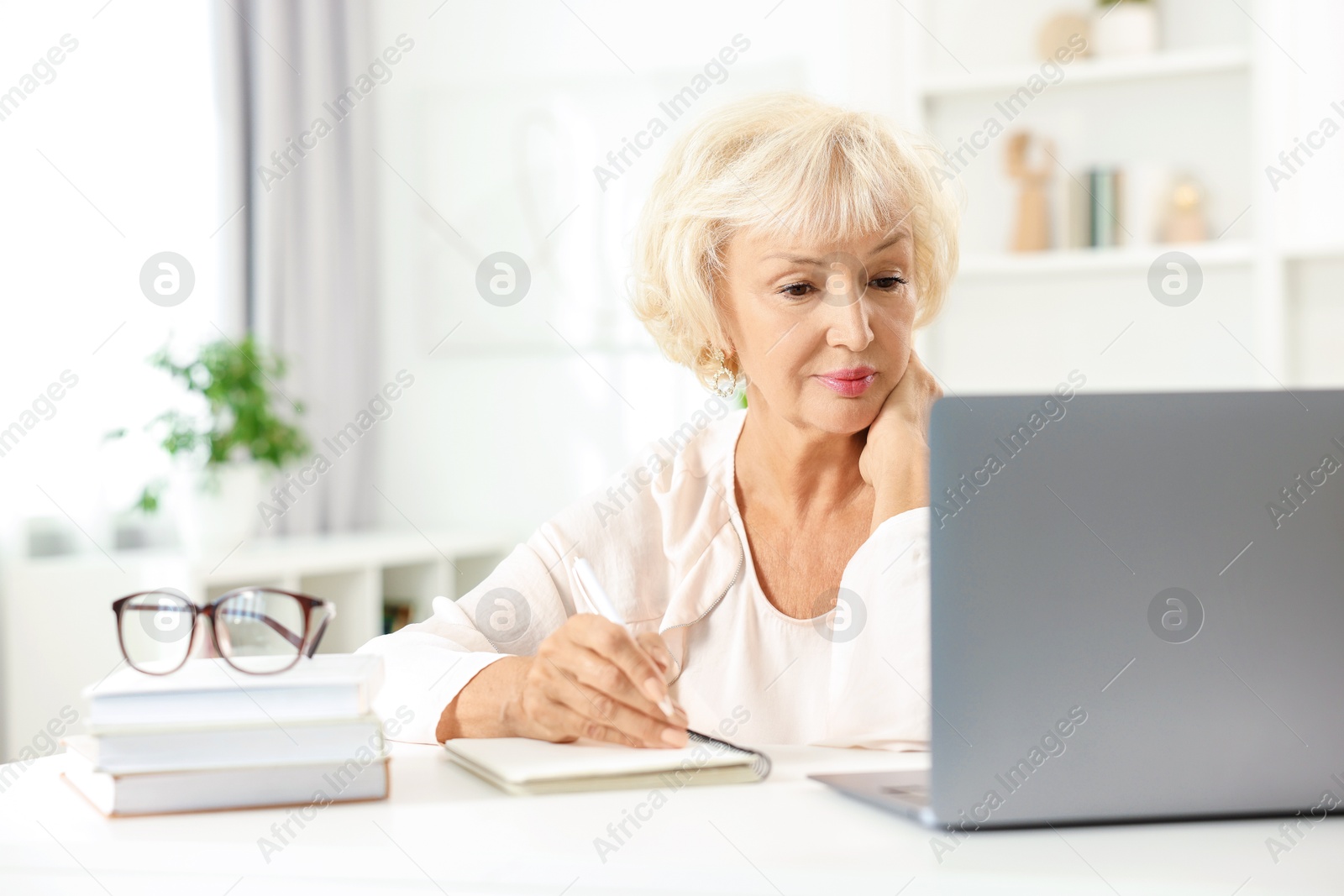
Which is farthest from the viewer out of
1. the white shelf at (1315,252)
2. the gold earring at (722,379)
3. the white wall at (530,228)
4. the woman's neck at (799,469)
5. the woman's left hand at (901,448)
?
the white wall at (530,228)

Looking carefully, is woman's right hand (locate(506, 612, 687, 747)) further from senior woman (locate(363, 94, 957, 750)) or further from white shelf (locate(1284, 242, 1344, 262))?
white shelf (locate(1284, 242, 1344, 262))

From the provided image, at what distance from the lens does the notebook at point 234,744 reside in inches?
30.7

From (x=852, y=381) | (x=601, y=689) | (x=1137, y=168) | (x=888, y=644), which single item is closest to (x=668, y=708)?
(x=601, y=689)

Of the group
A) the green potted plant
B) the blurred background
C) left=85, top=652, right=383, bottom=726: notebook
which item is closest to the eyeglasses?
left=85, top=652, right=383, bottom=726: notebook

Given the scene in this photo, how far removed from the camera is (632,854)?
2.28 ft

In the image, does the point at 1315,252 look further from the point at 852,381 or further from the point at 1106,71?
the point at 852,381

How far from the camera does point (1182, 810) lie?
72 centimetres

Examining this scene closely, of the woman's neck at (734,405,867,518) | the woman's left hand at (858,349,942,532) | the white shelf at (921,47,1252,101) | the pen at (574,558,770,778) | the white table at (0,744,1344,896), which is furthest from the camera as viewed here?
the white shelf at (921,47,1252,101)

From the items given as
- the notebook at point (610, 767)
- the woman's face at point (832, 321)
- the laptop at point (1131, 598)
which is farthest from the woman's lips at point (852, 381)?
the laptop at point (1131, 598)

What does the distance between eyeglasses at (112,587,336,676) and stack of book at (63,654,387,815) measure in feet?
0.09

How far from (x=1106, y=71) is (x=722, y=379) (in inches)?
66.7

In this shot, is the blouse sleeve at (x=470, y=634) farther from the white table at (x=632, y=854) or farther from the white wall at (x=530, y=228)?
the white wall at (x=530, y=228)

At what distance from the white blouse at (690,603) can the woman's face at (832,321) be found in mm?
150

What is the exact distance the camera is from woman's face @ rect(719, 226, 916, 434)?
4.66 ft
